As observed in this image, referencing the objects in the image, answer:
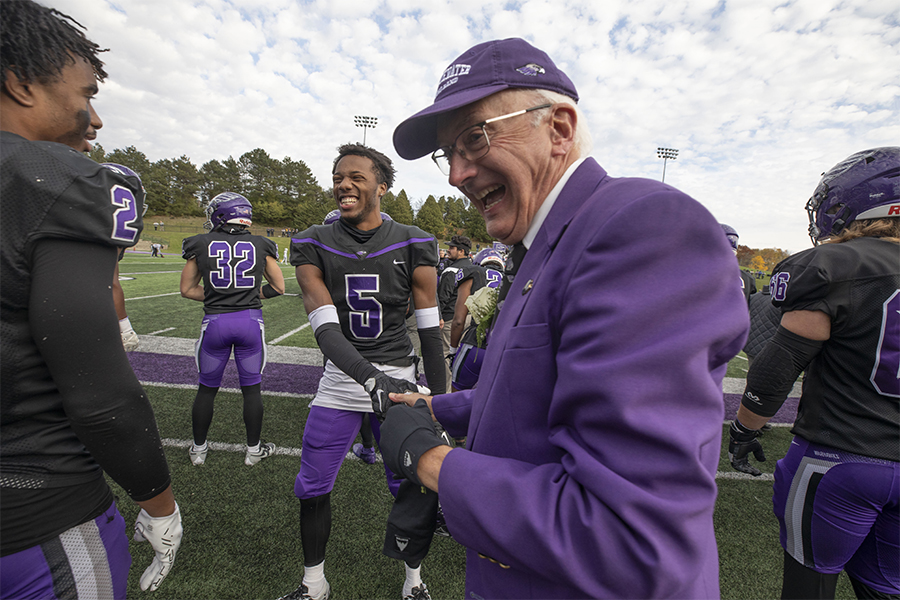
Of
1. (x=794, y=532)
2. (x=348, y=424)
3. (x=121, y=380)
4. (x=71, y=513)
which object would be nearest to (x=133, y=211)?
(x=121, y=380)

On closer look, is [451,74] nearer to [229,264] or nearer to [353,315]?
[353,315]

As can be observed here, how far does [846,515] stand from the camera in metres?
1.87

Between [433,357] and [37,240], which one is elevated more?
[37,240]

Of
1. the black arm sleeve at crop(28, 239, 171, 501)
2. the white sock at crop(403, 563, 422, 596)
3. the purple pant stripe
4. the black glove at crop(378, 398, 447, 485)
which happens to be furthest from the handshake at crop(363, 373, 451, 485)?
the purple pant stripe

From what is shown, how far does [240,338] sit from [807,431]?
Answer: 15.6ft

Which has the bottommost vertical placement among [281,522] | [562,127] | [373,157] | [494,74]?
[281,522]

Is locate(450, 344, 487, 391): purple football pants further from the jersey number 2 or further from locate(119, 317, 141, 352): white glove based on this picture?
locate(119, 317, 141, 352): white glove

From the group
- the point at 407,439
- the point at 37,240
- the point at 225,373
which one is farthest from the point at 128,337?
the point at 407,439

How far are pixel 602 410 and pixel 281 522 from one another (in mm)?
3435

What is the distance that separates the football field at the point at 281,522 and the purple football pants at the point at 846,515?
3.82 ft

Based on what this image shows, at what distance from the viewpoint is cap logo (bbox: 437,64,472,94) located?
1230 mm

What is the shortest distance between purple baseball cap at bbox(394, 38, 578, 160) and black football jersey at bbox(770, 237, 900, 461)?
1.69 metres

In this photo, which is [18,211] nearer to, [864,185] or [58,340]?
[58,340]

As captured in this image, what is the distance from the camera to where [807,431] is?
2.04 m
